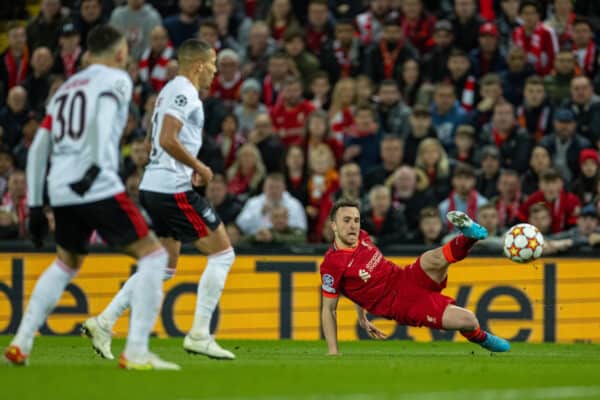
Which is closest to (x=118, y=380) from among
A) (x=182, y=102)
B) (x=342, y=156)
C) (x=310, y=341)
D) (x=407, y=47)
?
(x=182, y=102)

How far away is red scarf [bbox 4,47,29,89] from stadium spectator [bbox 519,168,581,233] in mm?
8292

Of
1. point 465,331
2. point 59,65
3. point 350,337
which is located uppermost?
point 59,65

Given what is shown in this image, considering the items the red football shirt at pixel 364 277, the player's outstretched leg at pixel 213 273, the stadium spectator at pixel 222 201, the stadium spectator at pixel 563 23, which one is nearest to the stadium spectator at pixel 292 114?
the stadium spectator at pixel 222 201

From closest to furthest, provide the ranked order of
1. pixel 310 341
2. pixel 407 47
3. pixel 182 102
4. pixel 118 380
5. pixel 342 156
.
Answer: pixel 118 380 → pixel 182 102 → pixel 310 341 → pixel 342 156 → pixel 407 47

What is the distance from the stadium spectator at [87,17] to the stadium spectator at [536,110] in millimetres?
6726

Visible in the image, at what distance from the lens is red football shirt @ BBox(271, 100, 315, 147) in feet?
57.2

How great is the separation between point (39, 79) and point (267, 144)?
4086mm

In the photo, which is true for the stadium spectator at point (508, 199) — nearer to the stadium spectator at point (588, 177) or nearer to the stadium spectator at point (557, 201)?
the stadium spectator at point (557, 201)

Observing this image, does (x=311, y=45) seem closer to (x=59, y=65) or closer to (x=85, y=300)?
(x=59, y=65)

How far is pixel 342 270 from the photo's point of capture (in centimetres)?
1094

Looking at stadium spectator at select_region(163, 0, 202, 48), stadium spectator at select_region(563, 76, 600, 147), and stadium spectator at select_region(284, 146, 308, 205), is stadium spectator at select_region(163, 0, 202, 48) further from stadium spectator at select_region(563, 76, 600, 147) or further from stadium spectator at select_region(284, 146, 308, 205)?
stadium spectator at select_region(563, 76, 600, 147)

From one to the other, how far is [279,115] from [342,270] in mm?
7028

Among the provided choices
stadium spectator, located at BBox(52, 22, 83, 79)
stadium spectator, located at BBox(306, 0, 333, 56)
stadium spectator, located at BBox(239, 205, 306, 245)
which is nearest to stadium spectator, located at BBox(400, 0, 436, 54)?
stadium spectator, located at BBox(306, 0, 333, 56)

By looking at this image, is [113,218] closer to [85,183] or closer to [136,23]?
[85,183]
